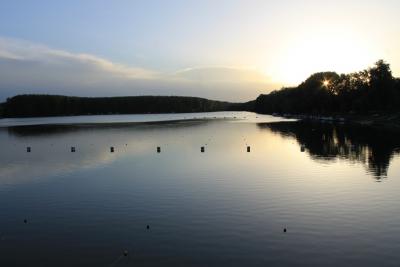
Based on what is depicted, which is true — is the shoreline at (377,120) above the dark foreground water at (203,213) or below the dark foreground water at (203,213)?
above

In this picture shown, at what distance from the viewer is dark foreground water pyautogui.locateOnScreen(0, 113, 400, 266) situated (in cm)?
2016

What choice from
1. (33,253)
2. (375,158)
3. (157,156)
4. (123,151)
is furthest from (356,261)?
(123,151)

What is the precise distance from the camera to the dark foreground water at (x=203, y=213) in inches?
794

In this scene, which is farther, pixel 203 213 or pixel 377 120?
pixel 377 120

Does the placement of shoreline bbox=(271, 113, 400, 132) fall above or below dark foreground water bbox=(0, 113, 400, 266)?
above

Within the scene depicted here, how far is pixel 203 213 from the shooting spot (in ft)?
90.4

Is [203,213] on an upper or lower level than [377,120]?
lower

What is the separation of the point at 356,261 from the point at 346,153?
45183 millimetres

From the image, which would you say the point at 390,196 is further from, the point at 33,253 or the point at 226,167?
the point at 33,253

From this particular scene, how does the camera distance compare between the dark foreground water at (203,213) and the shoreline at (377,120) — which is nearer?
the dark foreground water at (203,213)

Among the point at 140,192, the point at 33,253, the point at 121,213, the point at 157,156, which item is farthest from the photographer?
the point at 157,156

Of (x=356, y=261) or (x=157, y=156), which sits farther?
(x=157, y=156)

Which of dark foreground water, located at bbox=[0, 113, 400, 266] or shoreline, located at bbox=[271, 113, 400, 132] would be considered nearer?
dark foreground water, located at bbox=[0, 113, 400, 266]

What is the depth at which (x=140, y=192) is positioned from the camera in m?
34.9
